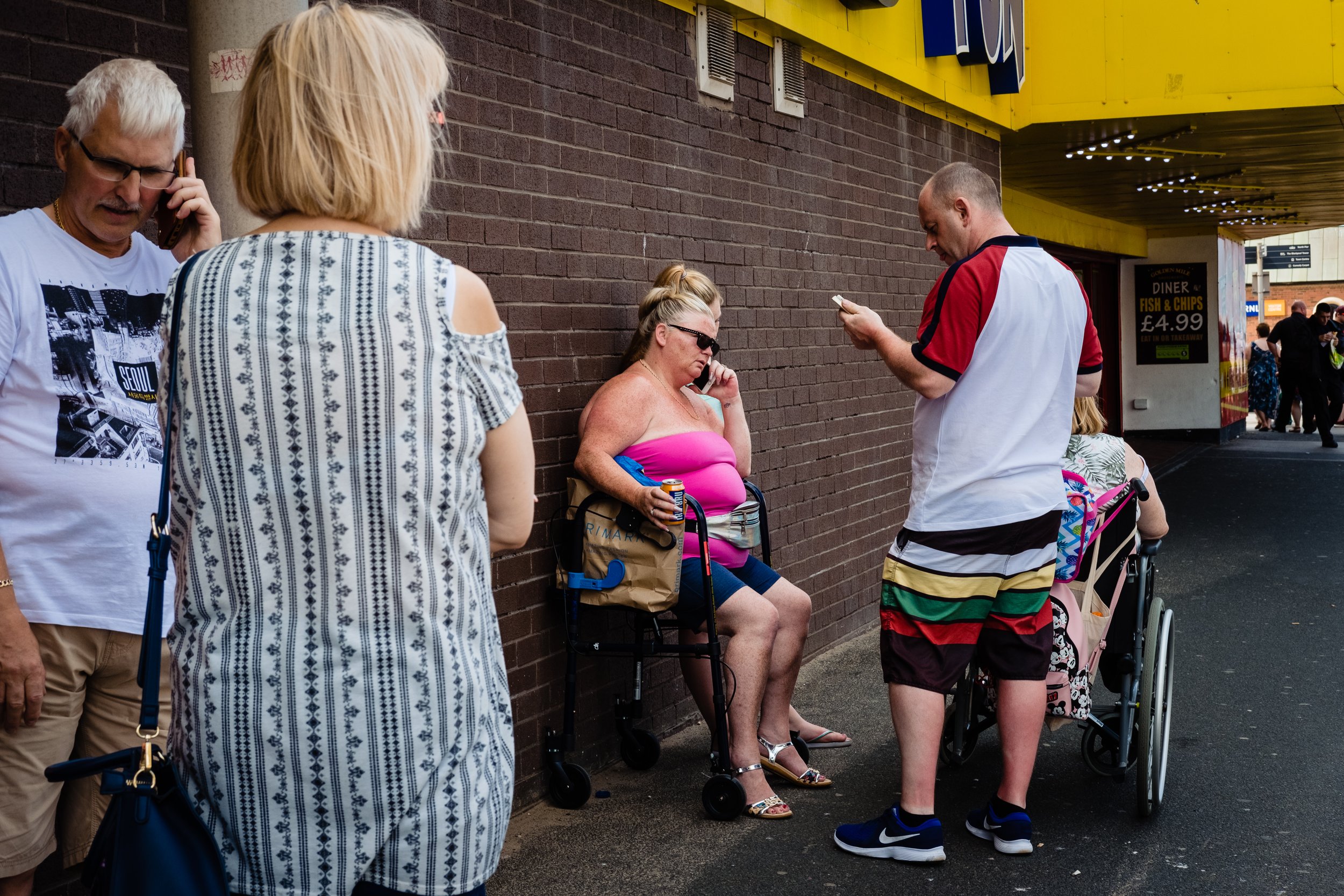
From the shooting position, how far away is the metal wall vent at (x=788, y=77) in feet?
21.8

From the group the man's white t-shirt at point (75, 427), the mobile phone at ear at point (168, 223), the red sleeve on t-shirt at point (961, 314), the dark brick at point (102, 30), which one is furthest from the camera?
the red sleeve on t-shirt at point (961, 314)

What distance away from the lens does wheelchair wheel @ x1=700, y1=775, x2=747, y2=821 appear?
4457 mm

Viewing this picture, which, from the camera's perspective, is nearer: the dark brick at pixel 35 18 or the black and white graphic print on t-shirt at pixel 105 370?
the black and white graphic print on t-shirt at pixel 105 370

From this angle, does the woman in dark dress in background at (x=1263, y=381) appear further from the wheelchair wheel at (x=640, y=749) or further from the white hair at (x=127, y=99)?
the white hair at (x=127, y=99)

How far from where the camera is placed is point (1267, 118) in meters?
10.5

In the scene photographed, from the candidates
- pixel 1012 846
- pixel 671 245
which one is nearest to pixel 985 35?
pixel 671 245

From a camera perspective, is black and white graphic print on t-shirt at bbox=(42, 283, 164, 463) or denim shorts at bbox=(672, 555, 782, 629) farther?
denim shorts at bbox=(672, 555, 782, 629)

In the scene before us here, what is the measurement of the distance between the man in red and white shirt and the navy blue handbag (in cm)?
267

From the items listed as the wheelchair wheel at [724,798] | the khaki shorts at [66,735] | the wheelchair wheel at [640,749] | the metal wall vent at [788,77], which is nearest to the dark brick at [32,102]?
the khaki shorts at [66,735]

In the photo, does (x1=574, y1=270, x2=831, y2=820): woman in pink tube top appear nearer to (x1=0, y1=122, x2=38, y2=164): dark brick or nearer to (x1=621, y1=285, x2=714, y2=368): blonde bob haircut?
(x1=621, y1=285, x2=714, y2=368): blonde bob haircut

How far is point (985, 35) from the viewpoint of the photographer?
887cm

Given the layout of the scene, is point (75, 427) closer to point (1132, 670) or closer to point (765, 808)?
point (765, 808)

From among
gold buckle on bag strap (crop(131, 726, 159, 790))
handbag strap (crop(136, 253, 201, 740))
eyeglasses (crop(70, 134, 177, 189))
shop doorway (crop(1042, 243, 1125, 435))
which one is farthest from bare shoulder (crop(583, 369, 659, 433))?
shop doorway (crop(1042, 243, 1125, 435))

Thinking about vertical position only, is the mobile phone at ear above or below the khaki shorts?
above
